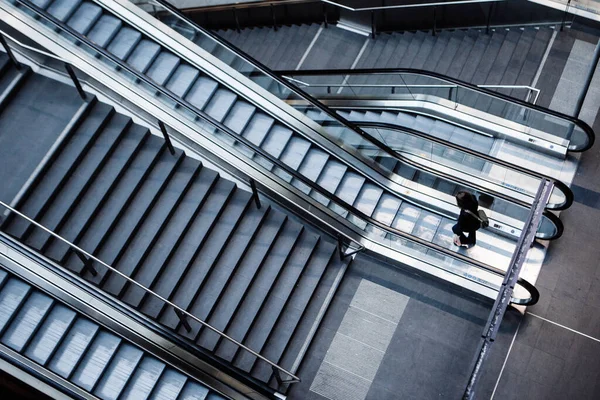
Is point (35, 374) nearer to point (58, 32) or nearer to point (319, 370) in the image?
point (319, 370)

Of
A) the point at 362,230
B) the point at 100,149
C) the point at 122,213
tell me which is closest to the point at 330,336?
the point at 362,230

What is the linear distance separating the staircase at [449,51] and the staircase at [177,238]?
4.19m

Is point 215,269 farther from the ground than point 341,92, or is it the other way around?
point 341,92

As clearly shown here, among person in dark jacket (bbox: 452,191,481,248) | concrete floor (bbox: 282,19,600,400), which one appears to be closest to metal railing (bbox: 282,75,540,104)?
concrete floor (bbox: 282,19,600,400)

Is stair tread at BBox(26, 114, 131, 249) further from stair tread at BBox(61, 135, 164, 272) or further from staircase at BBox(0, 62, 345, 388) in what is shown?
stair tread at BBox(61, 135, 164, 272)

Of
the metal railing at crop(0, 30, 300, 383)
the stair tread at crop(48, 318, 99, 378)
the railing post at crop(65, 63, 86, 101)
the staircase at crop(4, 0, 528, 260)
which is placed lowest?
the stair tread at crop(48, 318, 99, 378)

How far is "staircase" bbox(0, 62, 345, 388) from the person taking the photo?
414 inches

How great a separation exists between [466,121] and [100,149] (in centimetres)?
537

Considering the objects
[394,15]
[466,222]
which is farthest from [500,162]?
[394,15]

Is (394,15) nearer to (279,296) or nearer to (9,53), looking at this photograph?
(279,296)

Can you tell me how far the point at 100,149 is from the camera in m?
10.9

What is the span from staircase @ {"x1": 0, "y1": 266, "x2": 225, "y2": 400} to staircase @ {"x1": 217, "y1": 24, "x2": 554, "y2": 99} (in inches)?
268

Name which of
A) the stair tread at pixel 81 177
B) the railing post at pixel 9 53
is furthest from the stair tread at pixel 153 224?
the railing post at pixel 9 53

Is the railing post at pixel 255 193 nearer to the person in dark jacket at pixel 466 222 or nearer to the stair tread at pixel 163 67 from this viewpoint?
the stair tread at pixel 163 67
